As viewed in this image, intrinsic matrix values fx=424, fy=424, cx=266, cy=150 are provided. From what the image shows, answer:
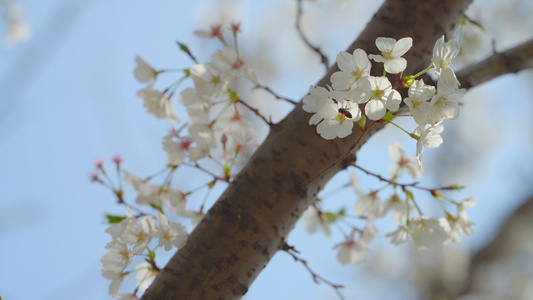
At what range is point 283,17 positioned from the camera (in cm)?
509

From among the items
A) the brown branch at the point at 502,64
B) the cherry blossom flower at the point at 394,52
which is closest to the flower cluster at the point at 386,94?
the cherry blossom flower at the point at 394,52

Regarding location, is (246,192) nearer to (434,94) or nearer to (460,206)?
(434,94)

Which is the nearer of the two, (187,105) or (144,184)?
(187,105)

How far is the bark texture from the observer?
2.26 feet

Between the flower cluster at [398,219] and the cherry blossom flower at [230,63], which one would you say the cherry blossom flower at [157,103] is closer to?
the cherry blossom flower at [230,63]

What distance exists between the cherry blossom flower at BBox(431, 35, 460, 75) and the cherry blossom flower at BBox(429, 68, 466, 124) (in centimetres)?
1

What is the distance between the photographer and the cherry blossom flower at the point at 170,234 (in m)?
0.75

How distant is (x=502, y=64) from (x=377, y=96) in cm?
67

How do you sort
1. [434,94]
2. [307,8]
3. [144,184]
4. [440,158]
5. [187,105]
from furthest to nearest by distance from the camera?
[440,158] → [307,8] → [144,184] → [187,105] → [434,94]

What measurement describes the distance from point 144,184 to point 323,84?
1.74ft

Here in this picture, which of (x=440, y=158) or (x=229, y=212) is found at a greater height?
(x=440, y=158)

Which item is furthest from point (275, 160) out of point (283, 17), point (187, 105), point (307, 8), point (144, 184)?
point (283, 17)

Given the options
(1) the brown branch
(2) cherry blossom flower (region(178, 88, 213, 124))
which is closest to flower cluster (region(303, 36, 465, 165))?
(2) cherry blossom flower (region(178, 88, 213, 124))

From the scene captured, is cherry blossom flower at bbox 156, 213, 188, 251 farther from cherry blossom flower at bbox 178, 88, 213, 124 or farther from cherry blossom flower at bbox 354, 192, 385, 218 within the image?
cherry blossom flower at bbox 354, 192, 385, 218
